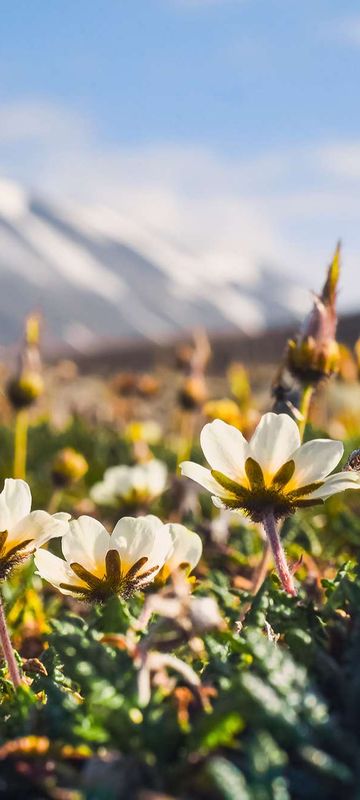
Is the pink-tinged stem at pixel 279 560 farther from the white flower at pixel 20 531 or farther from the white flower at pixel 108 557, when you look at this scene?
the white flower at pixel 20 531

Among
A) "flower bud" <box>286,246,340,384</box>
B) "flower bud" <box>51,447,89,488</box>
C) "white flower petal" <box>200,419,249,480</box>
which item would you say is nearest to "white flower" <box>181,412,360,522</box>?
"white flower petal" <box>200,419,249,480</box>

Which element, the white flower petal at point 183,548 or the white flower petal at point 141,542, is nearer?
the white flower petal at point 141,542

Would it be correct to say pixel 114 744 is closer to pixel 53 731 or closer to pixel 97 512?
pixel 53 731

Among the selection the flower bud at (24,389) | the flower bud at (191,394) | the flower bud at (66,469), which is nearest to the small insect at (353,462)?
the flower bud at (66,469)

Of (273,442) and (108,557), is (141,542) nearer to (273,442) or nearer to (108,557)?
(108,557)

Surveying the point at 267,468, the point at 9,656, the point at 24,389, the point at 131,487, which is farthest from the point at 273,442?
the point at 24,389

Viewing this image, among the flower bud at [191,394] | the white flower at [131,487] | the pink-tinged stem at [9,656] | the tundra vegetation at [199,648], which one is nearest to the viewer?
the tundra vegetation at [199,648]

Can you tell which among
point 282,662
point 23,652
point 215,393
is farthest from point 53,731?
point 215,393

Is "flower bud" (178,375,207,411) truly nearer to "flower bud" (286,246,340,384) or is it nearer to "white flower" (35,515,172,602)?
"flower bud" (286,246,340,384)

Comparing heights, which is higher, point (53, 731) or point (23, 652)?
point (23, 652)
